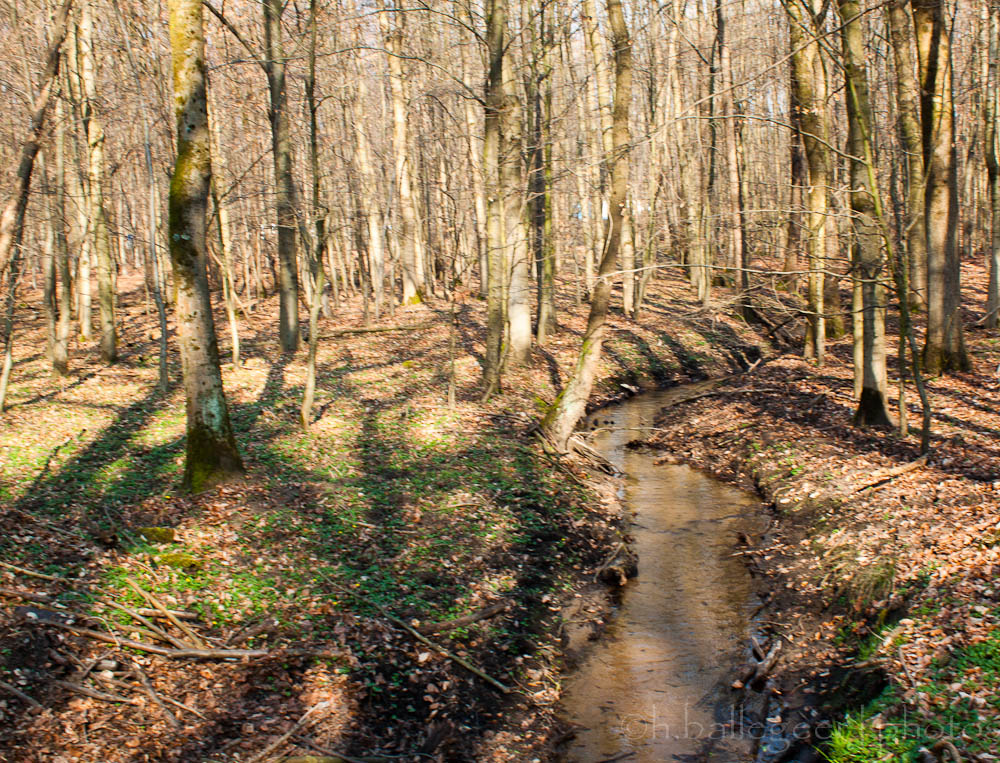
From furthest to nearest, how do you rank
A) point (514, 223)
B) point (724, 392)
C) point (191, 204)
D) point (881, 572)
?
point (724, 392) → point (514, 223) → point (191, 204) → point (881, 572)

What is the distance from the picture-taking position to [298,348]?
19688 millimetres

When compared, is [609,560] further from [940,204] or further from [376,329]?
[376,329]

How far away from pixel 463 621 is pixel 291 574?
2.05 metres

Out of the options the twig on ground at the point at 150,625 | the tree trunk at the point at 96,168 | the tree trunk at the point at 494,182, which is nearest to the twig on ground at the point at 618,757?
the twig on ground at the point at 150,625

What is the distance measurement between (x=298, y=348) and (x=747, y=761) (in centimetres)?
1611

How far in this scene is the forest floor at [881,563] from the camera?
5.83m

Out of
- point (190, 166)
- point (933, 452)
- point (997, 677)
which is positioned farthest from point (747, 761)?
point (190, 166)

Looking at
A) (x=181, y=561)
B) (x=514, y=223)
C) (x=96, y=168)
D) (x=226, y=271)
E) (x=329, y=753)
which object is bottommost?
(x=329, y=753)

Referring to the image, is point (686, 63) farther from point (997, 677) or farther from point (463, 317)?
point (997, 677)

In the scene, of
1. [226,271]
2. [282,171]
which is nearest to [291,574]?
[226,271]

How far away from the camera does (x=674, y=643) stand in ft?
26.7

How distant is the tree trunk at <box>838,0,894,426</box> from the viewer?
10.2 meters

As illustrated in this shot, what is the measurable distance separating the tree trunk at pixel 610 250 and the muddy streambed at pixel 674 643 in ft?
6.00

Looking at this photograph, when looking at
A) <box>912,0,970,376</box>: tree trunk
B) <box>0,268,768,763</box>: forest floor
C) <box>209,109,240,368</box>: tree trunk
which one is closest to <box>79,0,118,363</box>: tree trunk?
<box>0,268,768,763</box>: forest floor
